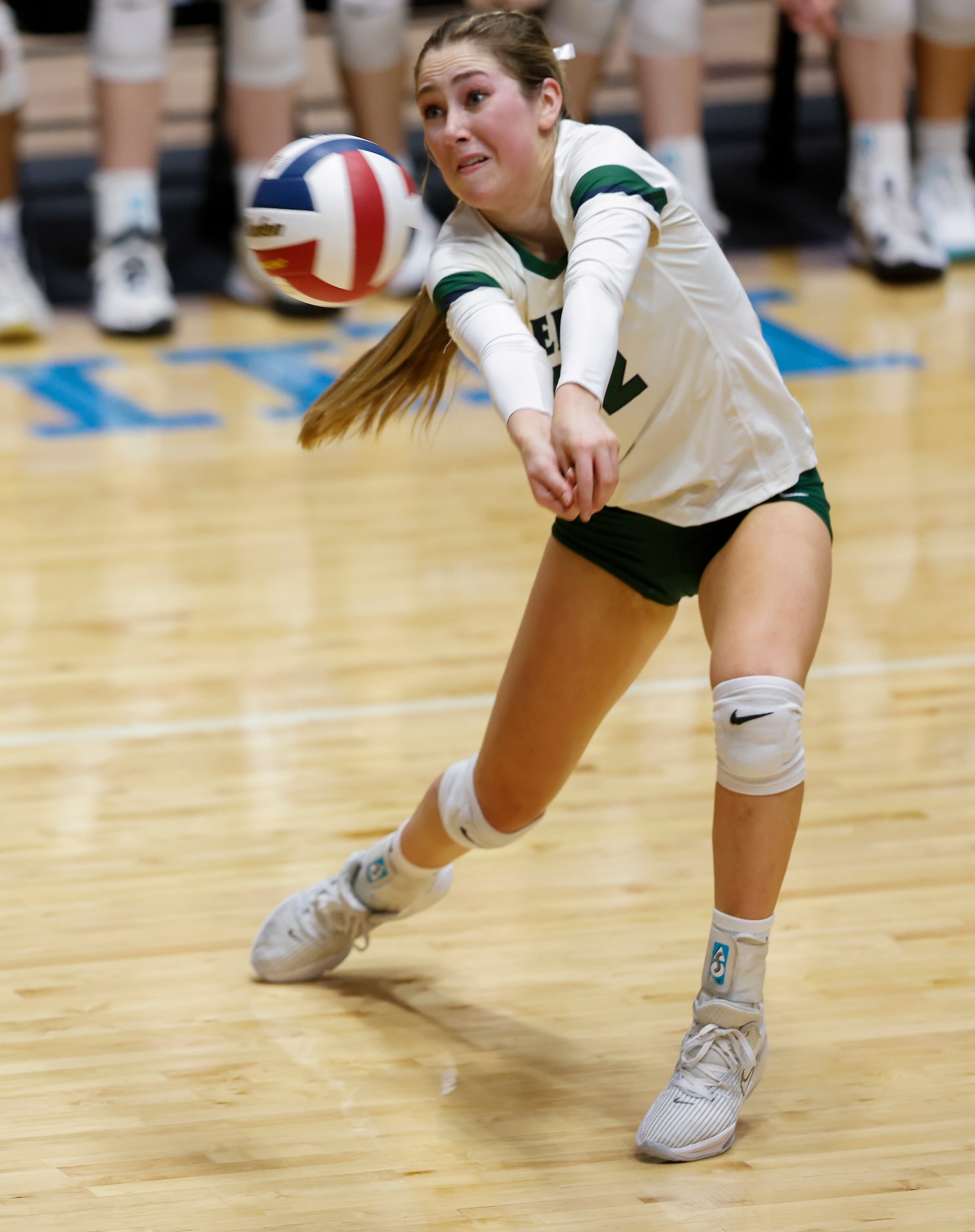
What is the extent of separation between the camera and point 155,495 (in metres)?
4.54

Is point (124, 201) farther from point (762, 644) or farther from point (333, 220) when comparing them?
point (762, 644)

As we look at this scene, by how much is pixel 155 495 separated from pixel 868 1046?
2.69 meters

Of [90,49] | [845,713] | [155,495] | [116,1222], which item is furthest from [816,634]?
[90,49]

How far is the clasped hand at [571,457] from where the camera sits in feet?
6.03

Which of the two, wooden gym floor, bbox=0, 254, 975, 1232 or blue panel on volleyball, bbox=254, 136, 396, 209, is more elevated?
blue panel on volleyball, bbox=254, 136, 396, 209

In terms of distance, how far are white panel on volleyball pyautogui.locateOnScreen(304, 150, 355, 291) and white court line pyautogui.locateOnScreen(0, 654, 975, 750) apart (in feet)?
4.07

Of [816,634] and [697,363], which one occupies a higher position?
[697,363]

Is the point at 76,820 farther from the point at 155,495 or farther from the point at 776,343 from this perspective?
the point at 776,343

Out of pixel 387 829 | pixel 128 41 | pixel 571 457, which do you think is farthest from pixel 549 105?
pixel 128 41

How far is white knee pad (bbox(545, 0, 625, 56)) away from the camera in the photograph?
234 inches

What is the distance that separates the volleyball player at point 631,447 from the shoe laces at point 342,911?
253mm

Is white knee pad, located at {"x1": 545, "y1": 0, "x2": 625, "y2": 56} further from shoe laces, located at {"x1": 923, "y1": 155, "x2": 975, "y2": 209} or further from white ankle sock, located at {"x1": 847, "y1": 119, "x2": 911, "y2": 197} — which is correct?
shoe laces, located at {"x1": 923, "y1": 155, "x2": 975, "y2": 209}

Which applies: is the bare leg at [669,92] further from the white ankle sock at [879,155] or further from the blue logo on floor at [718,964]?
the blue logo on floor at [718,964]

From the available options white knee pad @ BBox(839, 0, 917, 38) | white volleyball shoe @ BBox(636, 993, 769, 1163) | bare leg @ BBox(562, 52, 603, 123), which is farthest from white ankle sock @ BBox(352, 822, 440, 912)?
white knee pad @ BBox(839, 0, 917, 38)
